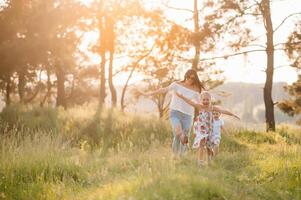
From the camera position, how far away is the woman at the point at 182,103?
482 inches

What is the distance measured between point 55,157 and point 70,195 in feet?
8.69

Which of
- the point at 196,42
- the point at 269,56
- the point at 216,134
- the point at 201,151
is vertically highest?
the point at 196,42

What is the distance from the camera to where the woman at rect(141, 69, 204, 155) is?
12.2 m

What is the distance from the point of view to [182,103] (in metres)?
12.4

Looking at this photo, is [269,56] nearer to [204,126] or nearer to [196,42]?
[196,42]

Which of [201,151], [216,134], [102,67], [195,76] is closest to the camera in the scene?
[201,151]

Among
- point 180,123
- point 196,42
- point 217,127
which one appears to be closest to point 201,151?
point 180,123

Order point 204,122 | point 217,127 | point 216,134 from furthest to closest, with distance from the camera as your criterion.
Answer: point 217,127, point 216,134, point 204,122

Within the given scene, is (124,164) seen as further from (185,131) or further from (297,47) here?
(297,47)

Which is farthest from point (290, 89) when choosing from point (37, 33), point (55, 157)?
point (55, 157)

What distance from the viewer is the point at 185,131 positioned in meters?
12.5

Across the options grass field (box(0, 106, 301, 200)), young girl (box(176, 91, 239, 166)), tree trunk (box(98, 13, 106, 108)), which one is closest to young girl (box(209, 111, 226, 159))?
young girl (box(176, 91, 239, 166))

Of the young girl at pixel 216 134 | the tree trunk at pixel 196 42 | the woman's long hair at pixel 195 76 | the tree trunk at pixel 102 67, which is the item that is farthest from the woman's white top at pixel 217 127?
the tree trunk at pixel 102 67

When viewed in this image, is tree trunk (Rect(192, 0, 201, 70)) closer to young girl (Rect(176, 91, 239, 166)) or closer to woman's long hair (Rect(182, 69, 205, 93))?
woman's long hair (Rect(182, 69, 205, 93))
